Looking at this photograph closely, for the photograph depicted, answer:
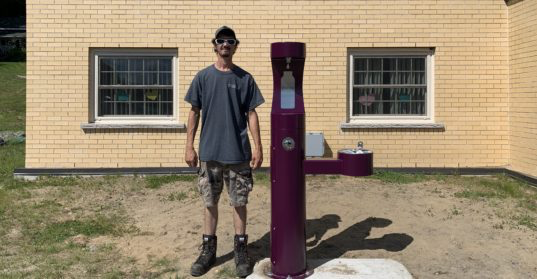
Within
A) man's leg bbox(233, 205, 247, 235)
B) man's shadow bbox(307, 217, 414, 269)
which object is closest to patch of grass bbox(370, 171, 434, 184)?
man's shadow bbox(307, 217, 414, 269)

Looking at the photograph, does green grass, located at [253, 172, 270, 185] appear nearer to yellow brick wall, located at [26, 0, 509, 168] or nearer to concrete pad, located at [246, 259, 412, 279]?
yellow brick wall, located at [26, 0, 509, 168]

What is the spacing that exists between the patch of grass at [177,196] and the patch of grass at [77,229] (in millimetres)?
962

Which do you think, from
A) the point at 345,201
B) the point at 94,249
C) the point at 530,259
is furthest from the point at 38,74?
the point at 530,259

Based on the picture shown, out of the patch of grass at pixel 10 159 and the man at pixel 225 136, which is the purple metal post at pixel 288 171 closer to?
the man at pixel 225 136

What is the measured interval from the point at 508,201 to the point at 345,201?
2175 mm

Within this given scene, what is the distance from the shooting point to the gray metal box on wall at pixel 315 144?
26.0 ft

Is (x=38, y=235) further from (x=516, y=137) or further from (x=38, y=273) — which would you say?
(x=516, y=137)

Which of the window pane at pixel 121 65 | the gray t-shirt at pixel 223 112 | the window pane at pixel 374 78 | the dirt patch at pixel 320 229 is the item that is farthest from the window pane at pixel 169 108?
the gray t-shirt at pixel 223 112

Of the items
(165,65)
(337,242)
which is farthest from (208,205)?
(165,65)

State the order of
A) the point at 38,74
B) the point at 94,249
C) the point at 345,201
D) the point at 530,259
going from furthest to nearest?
the point at 38,74 < the point at 345,201 < the point at 94,249 < the point at 530,259

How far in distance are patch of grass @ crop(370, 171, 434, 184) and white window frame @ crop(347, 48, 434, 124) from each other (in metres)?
0.91

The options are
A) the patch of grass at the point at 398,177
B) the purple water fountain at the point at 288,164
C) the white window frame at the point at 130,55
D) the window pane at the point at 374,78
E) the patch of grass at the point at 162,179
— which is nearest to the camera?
the purple water fountain at the point at 288,164

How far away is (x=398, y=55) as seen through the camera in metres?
8.33

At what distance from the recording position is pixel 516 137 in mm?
7973
